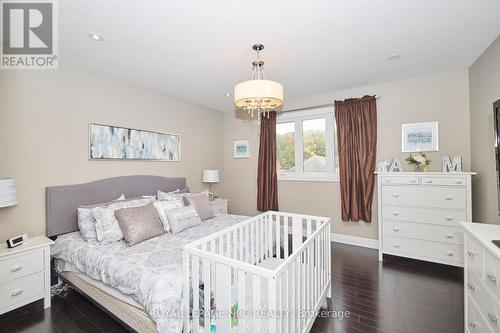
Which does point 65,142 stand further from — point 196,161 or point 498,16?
point 498,16

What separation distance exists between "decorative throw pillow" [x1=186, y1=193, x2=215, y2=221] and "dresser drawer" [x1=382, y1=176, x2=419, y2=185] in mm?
2407

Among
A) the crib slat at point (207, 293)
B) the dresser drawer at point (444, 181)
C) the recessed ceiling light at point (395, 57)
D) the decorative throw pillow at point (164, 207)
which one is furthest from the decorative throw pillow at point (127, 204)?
the dresser drawer at point (444, 181)

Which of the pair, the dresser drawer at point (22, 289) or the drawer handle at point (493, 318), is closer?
the drawer handle at point (493, 318)

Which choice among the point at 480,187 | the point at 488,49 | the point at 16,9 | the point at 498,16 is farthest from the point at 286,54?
the point at 480,187

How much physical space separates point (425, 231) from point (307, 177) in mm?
1784

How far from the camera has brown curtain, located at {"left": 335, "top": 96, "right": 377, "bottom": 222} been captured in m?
3.38

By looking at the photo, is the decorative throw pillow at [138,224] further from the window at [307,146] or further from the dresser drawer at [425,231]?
the dresser drawer at [425,231]

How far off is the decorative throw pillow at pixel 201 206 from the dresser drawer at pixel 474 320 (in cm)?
261

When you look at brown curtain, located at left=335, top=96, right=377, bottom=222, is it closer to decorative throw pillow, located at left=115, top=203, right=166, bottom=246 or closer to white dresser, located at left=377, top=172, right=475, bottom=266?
white dresser, located at left=377, top=172, right=475, bottom=266

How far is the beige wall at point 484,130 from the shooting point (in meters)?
2.24

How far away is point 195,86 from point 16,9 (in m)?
1.88

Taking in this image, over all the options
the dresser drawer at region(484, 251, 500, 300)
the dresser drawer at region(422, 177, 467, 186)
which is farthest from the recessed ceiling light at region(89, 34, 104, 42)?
the dresser drawer at region(422, 177, 467, 186)

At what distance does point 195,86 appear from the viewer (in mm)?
3326

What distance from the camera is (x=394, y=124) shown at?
10.8 ft
